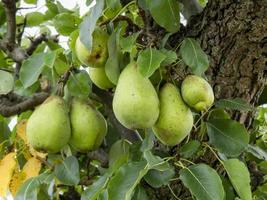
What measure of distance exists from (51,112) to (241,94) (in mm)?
405

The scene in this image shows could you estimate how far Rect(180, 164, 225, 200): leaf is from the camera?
938 mm

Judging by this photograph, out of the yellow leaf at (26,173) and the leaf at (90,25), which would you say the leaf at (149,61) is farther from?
the yellow leaf at (26,173)

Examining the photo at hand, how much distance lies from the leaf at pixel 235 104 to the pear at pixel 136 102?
0.69 feet

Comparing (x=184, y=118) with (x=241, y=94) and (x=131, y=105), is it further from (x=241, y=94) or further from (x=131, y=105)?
(x=241, y=94)

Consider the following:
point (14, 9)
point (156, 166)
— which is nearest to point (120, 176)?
point (156, 166)

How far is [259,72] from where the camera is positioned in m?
1.16

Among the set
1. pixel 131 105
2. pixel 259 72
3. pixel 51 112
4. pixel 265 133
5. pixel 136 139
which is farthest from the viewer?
pixel 265 133

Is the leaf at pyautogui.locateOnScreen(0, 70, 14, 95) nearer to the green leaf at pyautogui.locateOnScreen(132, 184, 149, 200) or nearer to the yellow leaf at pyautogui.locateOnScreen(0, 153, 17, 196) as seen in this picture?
the yellow leaf at pyautogui.locateOnScreen(0, 153, 17, 196)

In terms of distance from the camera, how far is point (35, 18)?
171cm

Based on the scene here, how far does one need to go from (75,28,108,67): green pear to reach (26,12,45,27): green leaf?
0.71m

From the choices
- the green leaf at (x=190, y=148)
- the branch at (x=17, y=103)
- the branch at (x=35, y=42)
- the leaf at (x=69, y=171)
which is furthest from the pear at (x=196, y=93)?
the branch at (x=35, y=42)

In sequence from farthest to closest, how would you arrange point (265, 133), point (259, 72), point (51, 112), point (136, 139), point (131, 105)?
1. point (265, 133)
2. point (136, 139)
3. point (259, 72)
4. point (51, 112)
5. point (131, 105)

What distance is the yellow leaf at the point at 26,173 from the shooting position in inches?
49.4

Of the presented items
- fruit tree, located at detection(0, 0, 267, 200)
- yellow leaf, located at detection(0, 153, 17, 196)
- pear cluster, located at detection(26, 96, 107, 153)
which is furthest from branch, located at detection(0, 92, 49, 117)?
pear cluster, located at detection(26, 96, 107, 153)
